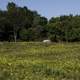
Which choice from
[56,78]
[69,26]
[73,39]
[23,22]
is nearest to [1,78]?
[56,78]

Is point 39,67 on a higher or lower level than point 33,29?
A: lower

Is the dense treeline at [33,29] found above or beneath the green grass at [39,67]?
above

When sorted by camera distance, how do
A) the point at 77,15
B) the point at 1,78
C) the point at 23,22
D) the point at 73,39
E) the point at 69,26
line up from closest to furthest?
the point at 1,78 < the point at 73,39 < the point at 69,26 < the point at 23,22 < the point at 77,15

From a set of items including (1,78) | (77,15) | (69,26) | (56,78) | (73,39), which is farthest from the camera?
(77,15)

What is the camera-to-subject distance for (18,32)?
79875 millimetres

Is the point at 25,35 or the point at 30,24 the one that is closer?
the point at 25,35

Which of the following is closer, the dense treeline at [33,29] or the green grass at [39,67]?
the green grass at [39,67]

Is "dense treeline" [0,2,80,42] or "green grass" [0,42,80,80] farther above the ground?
"dense treeline" [0,2,80,42]

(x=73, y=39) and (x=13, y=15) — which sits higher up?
(x=13, y=15)

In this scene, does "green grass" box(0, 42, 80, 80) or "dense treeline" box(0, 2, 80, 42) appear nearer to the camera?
"green grass" box(0, 42, 80, 80)

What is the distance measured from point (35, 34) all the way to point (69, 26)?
7.92 metres

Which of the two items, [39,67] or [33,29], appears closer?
[39,67]

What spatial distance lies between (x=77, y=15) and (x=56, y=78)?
265 feet

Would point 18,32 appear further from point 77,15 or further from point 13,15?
point 77,15
